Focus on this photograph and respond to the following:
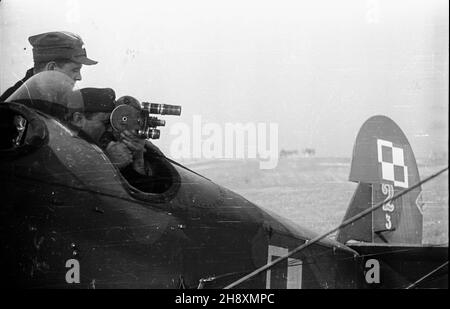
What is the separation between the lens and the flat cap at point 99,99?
2.47 meters

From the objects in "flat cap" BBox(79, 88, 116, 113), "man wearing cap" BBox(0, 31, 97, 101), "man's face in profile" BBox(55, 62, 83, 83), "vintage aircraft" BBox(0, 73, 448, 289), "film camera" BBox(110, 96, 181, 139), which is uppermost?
"man wearing cap" BBox(0, 31, 97, 101)

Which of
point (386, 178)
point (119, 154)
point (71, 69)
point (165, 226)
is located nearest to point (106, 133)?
point (119, 154)

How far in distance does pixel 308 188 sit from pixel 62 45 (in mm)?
1073

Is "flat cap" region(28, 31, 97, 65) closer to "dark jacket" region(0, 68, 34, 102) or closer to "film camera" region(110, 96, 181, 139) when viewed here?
"dark jacket" region(0, 68, 34, 102)

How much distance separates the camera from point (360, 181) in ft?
8.40

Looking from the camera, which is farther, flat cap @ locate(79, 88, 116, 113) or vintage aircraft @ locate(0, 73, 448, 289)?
flat cap @ locate(79, 88, 116, 113)

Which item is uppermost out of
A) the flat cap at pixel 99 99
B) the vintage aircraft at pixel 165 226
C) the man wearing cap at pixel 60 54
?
the man wearing cap at pixel 60 54

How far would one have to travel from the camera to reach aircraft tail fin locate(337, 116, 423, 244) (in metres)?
2.52

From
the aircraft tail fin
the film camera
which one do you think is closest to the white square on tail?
the aircraft tail fin

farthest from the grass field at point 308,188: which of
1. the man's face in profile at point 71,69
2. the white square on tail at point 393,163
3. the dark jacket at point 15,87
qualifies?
the dark jacket at point 15,87

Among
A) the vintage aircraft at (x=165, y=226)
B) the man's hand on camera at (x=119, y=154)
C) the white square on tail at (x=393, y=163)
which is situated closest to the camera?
the vintage aircraft at (x=165, y=226)

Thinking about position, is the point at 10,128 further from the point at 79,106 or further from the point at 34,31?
the point at 34,31

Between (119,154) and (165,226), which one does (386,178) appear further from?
(119,154)

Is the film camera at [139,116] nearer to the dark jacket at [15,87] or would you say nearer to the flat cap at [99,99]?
the flat cap at [99,99]
